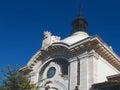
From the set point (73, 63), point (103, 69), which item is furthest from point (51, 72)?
point (103, 69)

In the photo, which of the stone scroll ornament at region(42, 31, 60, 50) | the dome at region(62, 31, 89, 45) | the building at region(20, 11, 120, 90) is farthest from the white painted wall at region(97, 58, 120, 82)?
the stone scroll ornament at region(42, 31, 60, 50)

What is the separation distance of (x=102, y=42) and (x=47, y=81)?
25.3ft

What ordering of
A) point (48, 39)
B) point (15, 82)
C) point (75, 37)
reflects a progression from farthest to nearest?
point (48, 39)
point (75, 37)
point (15, 82)

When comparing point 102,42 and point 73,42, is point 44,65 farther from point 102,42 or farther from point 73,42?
point 102,42

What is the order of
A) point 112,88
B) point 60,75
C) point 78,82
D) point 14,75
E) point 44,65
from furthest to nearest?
point 44,65, point 60,75, point 78,82, point 112,88, point 14,75

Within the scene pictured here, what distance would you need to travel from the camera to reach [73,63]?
28.6 m

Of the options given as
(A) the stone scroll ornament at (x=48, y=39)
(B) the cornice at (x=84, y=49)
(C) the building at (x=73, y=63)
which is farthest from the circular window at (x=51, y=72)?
(A) the stone scroll ornament at (x=48, y=39)

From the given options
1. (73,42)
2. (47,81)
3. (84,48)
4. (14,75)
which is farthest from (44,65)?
(14,75)

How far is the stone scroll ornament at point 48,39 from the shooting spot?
1265 inches

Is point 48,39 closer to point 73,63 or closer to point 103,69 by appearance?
point 73,63

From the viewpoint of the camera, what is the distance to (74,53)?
94.6 ft

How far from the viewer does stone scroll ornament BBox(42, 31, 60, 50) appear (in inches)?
1265

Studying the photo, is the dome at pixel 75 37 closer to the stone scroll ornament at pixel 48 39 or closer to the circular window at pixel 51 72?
the stone scroll ornament at pixel 48 39

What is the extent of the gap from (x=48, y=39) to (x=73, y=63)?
5.62m
